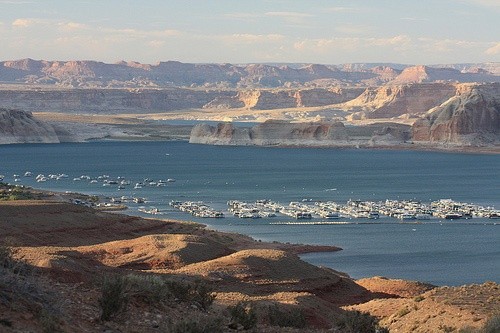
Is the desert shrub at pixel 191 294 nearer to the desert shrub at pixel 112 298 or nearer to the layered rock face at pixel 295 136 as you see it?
the desert shrub at pixel 112 298

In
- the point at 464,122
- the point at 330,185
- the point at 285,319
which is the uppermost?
the point at 285,319

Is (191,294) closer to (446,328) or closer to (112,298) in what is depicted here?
(112,298)

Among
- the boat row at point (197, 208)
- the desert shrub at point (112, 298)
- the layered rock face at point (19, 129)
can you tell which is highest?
the desert shrub at point (112, 298)

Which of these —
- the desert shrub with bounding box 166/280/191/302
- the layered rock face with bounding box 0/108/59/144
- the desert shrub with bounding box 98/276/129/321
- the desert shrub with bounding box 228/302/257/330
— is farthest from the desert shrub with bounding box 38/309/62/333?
the layered rock face with bounding box 0/108/59/144

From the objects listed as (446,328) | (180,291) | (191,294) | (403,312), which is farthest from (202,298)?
(403,312)

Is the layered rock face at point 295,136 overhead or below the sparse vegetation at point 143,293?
below

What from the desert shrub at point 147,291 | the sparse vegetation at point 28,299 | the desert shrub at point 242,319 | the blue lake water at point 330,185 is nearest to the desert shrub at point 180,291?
the desert shrub at point 147,291

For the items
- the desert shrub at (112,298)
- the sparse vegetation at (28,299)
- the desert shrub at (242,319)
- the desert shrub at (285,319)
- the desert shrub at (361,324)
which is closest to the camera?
the sparse vegetation at (28,299)
